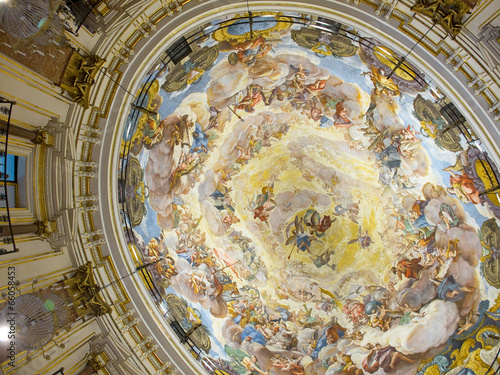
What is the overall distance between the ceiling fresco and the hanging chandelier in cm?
308

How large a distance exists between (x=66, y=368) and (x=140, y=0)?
28.6 feet

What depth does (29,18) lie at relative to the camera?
6.36 m

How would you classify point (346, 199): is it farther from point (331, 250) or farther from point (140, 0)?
point (140, 0)

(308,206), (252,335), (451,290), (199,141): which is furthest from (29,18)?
(451,290)

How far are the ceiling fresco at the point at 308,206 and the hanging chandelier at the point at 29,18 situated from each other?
3.08 meters

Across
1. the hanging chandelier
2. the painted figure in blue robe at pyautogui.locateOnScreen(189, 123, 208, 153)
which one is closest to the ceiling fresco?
the painted figure in blue robe at pyautogui.locateOnScreen(189, 123, 208, 153)

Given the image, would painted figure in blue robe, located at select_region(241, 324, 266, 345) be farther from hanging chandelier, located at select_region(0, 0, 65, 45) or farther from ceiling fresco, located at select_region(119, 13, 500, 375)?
hanging chandelier, located at select_region(0, 0, 65, 45)

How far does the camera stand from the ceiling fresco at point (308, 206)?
10367 mm

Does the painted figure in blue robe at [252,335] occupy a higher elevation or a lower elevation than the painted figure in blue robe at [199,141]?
lower

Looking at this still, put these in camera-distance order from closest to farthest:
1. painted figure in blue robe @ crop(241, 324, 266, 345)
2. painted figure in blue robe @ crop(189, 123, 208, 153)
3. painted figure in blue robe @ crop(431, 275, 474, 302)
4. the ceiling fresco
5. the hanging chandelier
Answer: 1. the hanging chandelier
2. the ceiling fresco
3. painted figure in blue robe @ crop(431, 275, 474, 302)
4. painted figure in blue robe @ crop(189, 123, 208, 153)
5. painted figure in blue robe @ crop(241, 324, 266, 345)

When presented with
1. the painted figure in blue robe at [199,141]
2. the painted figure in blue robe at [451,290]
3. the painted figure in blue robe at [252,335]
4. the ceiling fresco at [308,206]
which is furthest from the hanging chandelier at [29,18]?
the painted figure in blue robe at [451,290]

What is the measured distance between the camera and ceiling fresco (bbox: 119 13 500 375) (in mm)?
10367

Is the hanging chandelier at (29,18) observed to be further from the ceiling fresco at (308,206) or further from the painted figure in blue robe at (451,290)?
the painted figure in blue robe at (451,290)

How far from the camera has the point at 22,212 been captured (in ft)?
26.7
